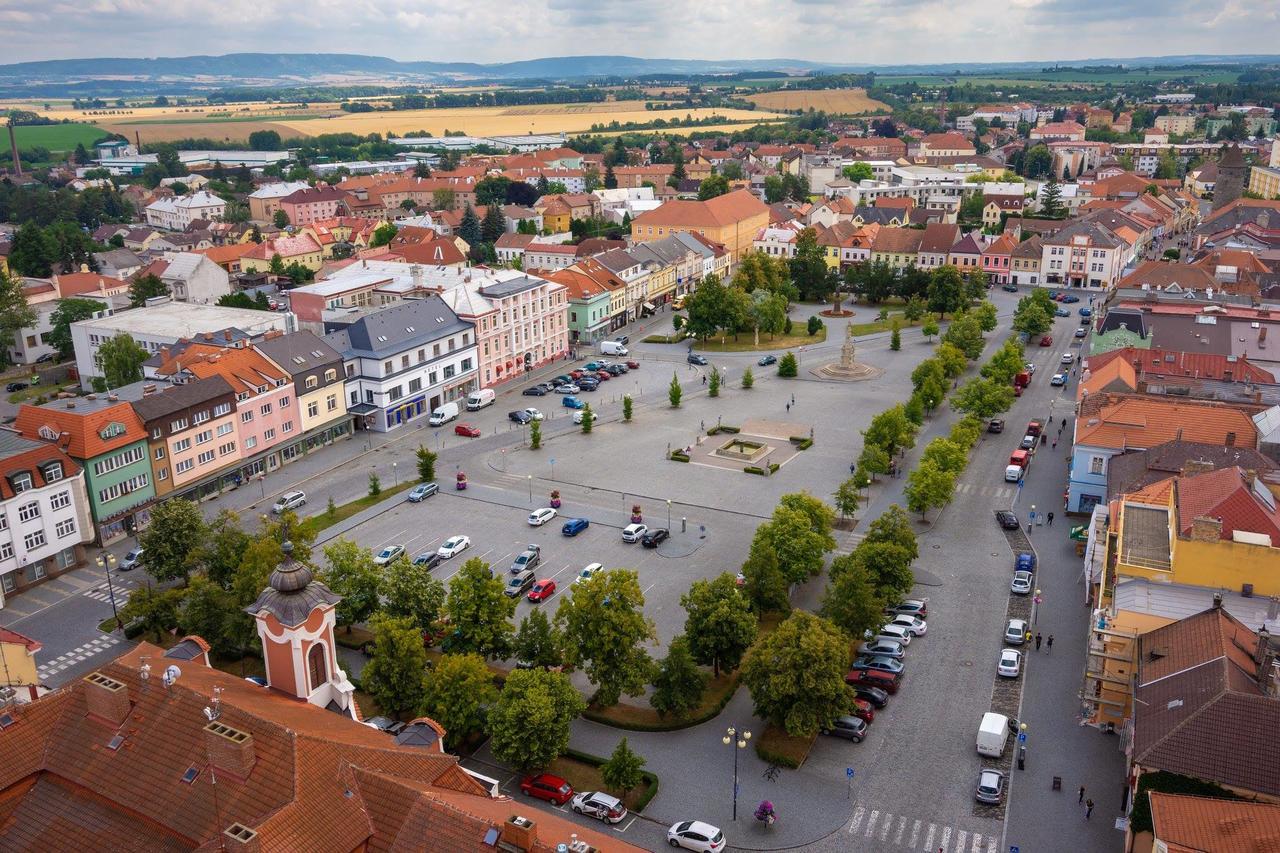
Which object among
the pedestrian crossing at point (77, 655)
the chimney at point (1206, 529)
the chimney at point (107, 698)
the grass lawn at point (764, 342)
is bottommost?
the pedestrian crossing at point (77, 655)

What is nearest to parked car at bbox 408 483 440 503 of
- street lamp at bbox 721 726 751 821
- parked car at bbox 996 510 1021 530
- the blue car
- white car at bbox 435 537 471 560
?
white car at bbox 435 537 471 560

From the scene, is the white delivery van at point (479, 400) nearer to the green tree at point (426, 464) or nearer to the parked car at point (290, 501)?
the green tree at point (426, 464)

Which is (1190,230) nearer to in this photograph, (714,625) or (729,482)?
(729,482)

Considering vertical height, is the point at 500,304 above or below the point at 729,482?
above

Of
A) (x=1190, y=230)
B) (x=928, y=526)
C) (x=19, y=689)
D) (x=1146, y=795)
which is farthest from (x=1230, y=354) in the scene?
(x=1190, y=230)

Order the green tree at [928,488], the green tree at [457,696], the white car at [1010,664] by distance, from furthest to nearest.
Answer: the green tree at [928,488], the white car at [1010,664], the green tree at [457,696]

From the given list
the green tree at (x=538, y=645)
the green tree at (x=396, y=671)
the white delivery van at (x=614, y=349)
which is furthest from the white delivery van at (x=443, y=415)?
the green tree at (x=396, y=671)

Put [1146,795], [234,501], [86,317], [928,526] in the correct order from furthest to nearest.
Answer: [86,317] → [234,501] → [928,526] → [1146,795]
